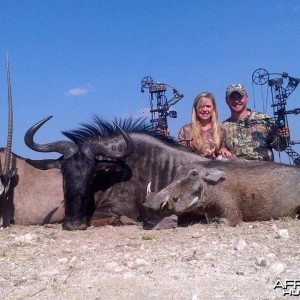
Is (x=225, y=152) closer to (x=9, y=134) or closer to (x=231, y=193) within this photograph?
(x=231, y=193)

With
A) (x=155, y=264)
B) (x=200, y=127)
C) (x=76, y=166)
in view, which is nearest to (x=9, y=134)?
(x=76, y=166)

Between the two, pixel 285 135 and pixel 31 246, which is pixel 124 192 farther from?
pixel 285 135

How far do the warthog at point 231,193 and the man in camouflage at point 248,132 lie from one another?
2009 millimetres

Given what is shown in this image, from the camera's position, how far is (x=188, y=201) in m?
5.64

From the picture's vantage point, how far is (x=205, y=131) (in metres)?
7.88

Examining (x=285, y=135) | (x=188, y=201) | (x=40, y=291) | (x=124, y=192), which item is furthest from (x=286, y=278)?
(x=285, y=135)

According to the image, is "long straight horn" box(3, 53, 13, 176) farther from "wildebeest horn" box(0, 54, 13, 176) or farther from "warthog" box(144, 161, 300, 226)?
"warthog" box(144, 161, 300, 226)

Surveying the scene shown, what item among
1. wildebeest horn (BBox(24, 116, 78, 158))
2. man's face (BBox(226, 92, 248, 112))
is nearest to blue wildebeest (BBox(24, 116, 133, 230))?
wildebeest horn (BBox(24, 116, 78, 158))

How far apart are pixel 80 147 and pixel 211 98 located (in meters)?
2.48

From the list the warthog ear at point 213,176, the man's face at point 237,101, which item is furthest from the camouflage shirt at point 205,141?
the warthog ear at point 213,176

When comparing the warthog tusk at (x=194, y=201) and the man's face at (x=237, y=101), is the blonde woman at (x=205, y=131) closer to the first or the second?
the man's face at (x=237, y=101)

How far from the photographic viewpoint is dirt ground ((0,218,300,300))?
9.76ft

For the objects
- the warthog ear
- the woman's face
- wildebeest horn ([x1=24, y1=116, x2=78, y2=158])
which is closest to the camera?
the warthog ear

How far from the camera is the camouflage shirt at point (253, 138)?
26.7ft
